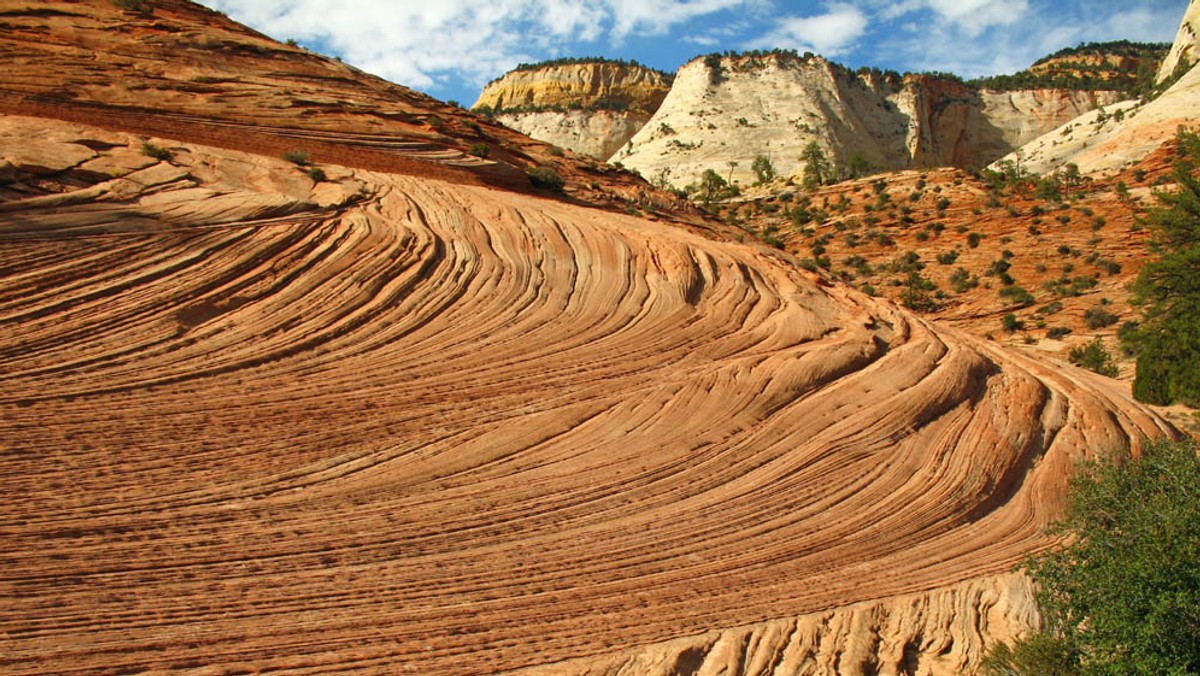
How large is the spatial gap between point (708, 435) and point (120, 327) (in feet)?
24.8

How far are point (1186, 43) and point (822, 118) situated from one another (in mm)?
29819

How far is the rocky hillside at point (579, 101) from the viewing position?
10081 cm

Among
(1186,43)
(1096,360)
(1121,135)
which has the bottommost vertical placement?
(1096,360)

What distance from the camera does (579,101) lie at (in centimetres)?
10975

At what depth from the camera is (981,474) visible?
1331 cm

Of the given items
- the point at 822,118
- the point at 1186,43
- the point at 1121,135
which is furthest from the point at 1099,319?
the point at 1186,43

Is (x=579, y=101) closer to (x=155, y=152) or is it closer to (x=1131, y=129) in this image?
(x=1131, y=129)

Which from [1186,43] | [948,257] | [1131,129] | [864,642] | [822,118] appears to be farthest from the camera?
[822,118]

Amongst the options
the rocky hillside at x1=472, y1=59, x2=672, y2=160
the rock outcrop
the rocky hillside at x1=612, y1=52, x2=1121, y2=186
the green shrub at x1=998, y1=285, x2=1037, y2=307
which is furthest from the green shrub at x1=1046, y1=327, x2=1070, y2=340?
the rocky hillside at x1=472, y1=59, x2=672, y2=160

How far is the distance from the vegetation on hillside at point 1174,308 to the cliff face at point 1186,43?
58.7 meters

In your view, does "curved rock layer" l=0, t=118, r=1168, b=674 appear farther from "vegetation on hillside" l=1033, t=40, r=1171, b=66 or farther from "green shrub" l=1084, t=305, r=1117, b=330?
"vegetation on hillside" l=1033, t=40, r=1171, b=66

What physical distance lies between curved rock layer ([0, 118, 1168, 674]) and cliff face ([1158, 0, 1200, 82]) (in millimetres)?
70527

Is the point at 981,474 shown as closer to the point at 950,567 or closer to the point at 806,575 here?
the point at 950,567

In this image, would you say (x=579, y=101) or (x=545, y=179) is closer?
(x=545, y=179)
